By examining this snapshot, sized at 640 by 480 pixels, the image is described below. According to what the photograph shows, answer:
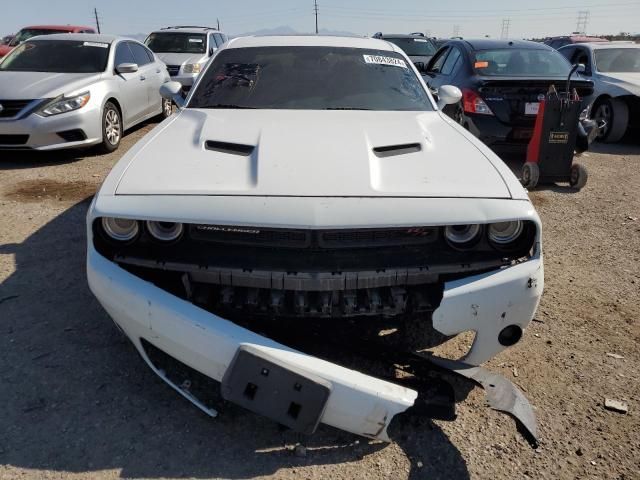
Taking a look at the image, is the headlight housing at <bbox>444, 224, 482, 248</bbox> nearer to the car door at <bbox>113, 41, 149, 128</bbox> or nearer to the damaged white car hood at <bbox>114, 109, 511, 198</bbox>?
the damaged white car hood at <bbox>114, 109, 511, 198</bbox>

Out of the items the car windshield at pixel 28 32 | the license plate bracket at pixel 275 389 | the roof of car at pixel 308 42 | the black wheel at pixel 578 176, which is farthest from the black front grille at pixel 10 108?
the car windshield at pixel 28 32

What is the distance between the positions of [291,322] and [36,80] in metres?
6.05

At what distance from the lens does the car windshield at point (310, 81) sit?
357 cm

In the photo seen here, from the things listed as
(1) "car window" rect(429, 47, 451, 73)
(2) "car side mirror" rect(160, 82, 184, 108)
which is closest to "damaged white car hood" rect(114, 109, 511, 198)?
(2) "car side mirror" rect(160, 82, 184, 108)

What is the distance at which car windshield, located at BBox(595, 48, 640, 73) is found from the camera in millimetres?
9266

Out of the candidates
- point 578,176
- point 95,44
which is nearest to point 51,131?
point 95,44

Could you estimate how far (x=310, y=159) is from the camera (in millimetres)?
2482

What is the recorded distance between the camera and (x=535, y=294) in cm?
231

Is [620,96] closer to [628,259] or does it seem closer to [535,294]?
[628,259]

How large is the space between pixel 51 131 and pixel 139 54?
9.38ft

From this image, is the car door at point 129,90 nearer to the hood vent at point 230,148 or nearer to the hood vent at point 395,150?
the hood vent at point 230,148

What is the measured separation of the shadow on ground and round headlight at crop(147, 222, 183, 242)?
764 millimetres

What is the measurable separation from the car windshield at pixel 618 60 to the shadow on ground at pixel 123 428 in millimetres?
9152

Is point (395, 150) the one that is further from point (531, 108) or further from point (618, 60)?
point (618, 60)
